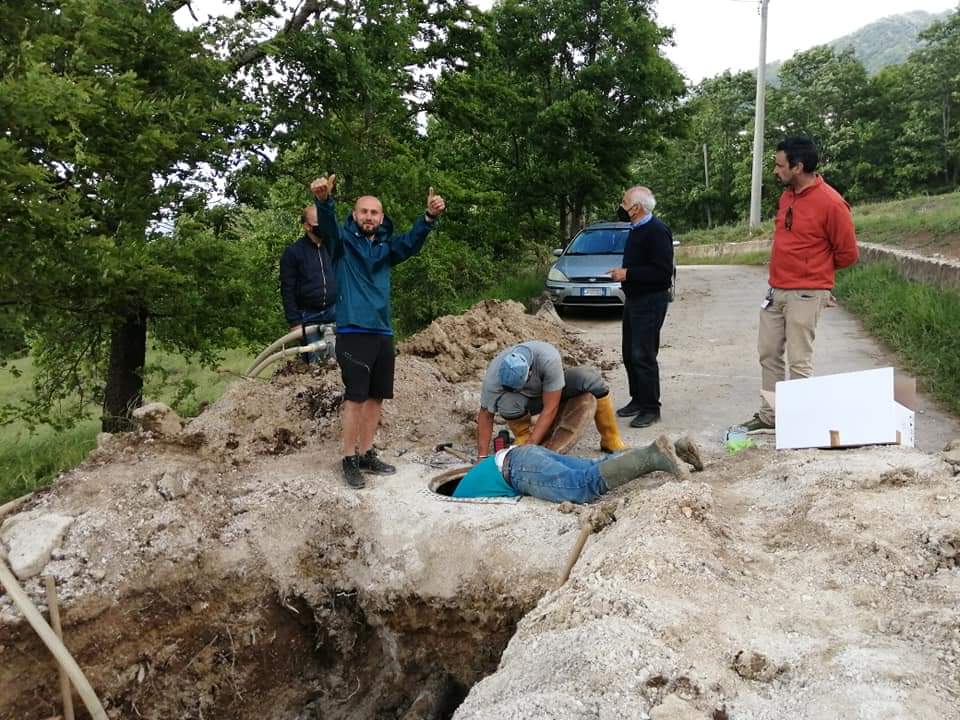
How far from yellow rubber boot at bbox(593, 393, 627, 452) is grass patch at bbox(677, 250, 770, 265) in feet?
52.5

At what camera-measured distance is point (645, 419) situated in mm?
6180

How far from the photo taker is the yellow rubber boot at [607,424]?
212 inches

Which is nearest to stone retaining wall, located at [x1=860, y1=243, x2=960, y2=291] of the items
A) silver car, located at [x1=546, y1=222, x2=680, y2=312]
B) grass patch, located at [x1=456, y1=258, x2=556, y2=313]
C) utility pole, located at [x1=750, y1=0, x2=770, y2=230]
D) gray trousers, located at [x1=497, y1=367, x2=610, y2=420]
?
silver car, located at [x1=546, y1=222, x2=680, y2=312]

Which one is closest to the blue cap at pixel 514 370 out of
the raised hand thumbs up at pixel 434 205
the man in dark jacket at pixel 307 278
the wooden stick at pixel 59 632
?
the raised hand thumbs up at pixel 434 205

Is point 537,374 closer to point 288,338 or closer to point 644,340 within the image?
point 644,340

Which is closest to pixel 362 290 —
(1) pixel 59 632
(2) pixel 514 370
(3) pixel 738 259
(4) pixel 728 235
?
(2) pixel 514 370

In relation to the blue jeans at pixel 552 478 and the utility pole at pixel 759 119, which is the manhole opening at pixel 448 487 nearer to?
the blue jeans at pixel 552 478

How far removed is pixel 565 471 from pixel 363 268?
1878mm

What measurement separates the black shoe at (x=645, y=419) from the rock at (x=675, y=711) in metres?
3.95

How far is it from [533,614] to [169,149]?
669 cm

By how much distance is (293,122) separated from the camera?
963 centimetres

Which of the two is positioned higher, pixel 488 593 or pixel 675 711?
pixel 675 711

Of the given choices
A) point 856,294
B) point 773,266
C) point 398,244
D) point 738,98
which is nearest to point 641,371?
point 773,266

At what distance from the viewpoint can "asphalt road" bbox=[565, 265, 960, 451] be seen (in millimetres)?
6219
